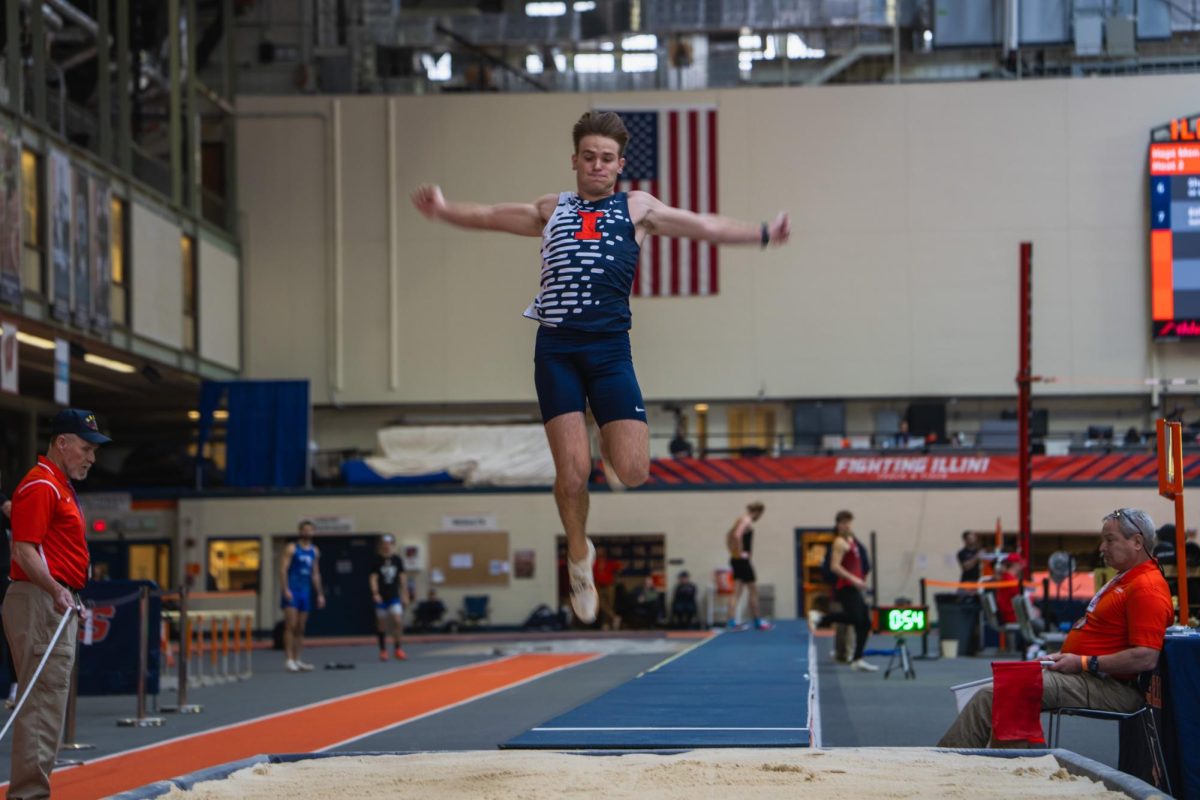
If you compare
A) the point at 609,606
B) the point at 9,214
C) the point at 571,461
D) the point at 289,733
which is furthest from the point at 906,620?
the point at 609,606

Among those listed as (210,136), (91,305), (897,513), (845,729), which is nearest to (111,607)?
(845,729)

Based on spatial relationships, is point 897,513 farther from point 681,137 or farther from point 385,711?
point 385,711

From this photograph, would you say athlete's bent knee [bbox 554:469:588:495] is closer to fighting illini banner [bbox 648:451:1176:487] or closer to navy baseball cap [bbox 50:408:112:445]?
navy baseball cap [bbox 50:408:112:445]

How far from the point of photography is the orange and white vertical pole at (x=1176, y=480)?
28.0 ft

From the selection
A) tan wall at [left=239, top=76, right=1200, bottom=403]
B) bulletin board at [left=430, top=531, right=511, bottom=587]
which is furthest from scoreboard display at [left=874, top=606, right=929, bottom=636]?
tan wall at [left=239, top=76, right=1200, bottom=403]

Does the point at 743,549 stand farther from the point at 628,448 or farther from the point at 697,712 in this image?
the point at 628,448

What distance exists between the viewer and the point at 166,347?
31.7m

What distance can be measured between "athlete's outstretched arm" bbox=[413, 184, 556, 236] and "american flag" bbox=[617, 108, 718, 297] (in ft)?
78.8

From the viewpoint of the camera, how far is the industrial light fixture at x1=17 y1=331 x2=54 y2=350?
27083 millimetres

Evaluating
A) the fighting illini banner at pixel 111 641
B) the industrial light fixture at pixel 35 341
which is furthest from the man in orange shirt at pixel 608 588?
the fighting illini banner at pixel 111 641

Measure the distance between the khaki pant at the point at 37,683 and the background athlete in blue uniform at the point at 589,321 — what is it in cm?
254

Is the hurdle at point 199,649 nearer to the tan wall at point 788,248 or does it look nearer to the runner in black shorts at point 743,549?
the runner in black shorts at point 743,549

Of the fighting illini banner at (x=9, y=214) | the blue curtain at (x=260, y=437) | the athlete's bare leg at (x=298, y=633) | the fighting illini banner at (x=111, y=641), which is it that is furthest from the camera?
the blue curtain at (x=260, y=437)

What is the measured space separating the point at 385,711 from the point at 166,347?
64.0 feet
